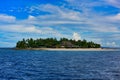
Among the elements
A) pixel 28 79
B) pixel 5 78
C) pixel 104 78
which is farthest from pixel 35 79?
pixel 104 78

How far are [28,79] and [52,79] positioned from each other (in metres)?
4.05

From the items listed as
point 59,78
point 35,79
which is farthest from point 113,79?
point 35,79

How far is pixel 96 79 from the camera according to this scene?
49062mm

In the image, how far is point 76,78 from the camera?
50.8 metres

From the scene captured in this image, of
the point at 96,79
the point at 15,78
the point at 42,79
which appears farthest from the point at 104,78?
the point at 15,78

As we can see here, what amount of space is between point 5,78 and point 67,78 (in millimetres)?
10692

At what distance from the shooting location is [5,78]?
50.3 metres

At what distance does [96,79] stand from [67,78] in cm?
511

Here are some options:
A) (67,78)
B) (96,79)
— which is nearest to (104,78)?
(96,79)

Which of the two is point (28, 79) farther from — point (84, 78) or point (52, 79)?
point (84, 78)

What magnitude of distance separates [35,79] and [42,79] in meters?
1.18

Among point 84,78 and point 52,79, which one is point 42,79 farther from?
point 84,78

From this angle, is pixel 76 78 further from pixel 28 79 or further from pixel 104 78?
pixel 28 79

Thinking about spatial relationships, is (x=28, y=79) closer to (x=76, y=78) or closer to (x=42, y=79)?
(x=42, y=79)
